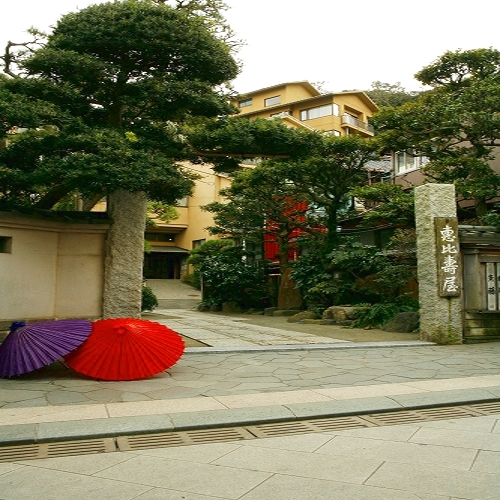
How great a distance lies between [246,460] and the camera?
415cm

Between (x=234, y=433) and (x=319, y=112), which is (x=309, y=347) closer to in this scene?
(x=234, y=433)

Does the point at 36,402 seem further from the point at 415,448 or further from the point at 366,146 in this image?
the point at 366,146

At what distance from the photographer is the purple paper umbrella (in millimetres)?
6676

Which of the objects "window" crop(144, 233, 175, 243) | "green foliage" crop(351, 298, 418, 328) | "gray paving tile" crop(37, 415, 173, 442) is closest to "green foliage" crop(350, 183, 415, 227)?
"green foliage" crop(351, 298, 418, 328)

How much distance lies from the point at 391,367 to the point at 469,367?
125cm

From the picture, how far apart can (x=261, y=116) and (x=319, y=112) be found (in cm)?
464

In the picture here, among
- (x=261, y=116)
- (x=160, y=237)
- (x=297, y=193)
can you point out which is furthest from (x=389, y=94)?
(x=297, y=193)

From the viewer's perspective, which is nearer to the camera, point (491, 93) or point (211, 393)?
point (211, 393)

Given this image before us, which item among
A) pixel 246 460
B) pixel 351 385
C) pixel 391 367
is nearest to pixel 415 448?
pixel 246 460

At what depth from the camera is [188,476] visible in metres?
3.78

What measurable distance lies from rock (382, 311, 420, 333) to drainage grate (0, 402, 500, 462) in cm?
719

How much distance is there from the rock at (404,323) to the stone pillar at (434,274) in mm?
1774

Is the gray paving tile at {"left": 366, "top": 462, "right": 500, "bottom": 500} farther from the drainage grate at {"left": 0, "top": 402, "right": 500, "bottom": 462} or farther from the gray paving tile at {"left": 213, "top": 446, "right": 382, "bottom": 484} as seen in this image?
the drainage grate at {"left": 0, "top": 402, "right": 500, "bottom": 462}

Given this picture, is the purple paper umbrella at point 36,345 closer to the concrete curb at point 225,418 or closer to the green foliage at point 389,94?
the concrete curb at point 225,418
